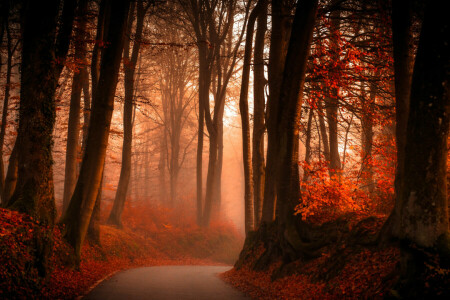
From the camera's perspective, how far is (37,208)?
30.0 feet

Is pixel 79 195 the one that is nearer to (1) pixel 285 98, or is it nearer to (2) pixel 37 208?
(2) pixel 37 208

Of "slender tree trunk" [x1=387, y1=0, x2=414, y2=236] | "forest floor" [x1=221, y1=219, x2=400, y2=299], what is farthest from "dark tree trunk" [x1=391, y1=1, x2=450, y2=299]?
"slender tree trunk" [x1=387, y1=0, x2=414, y2=236]

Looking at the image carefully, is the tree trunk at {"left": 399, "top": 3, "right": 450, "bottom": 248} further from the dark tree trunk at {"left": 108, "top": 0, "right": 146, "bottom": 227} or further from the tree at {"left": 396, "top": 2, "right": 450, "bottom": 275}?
the dark tree trunk at {"left": 108, "top": 0, "right": 146, "bottom": 227}

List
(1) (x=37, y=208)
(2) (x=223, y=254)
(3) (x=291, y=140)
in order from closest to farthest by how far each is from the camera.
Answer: (1) (x=37, y=208)
(3) (x=291, y=140)
(2) (x=223, y=254)

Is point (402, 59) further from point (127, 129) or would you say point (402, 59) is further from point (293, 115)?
point (127, 129)

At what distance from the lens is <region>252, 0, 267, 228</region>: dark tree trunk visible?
50.4 feet

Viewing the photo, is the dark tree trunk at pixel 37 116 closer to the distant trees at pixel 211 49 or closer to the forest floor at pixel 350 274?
the forest floor at pixel 350 274

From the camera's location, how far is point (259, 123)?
15812 mm

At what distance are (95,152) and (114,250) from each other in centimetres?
740

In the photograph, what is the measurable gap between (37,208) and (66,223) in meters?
2.75

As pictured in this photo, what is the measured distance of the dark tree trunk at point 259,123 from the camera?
15352 millimetres

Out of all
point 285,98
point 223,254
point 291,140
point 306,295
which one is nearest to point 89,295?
point 306,295

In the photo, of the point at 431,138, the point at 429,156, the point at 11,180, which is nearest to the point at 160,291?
the point at 429,156

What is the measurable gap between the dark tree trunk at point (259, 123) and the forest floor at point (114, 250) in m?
5.99
